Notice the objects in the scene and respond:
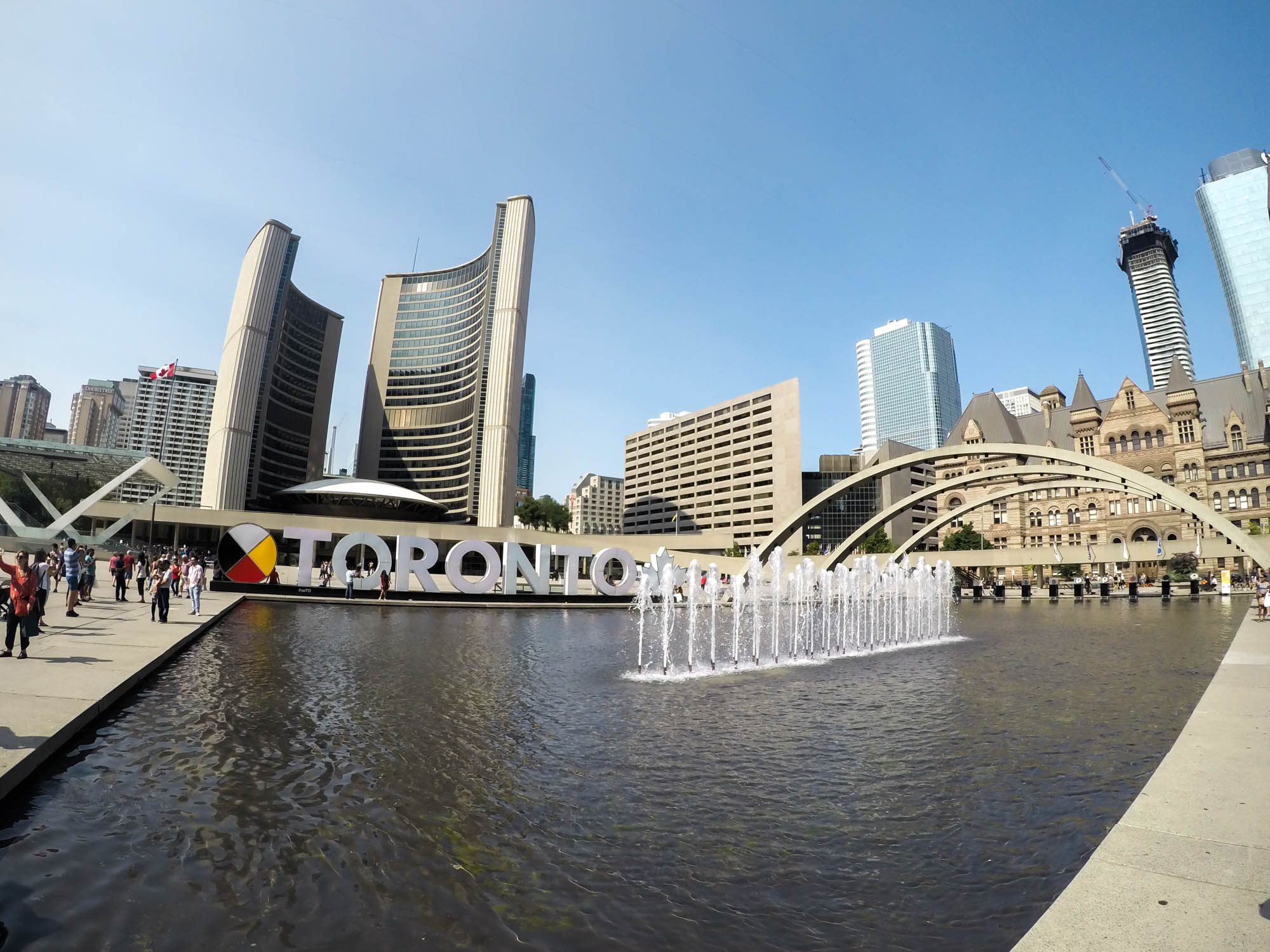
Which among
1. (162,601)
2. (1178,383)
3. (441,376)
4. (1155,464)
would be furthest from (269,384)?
(1178,383)

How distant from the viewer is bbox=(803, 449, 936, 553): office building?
140m

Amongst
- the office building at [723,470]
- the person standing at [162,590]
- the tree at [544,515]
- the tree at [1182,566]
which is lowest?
the person standing at [162,590]

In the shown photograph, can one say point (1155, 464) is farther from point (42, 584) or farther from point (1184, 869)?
point (42, 584)

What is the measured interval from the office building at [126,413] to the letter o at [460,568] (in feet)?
493

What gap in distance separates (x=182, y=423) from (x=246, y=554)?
6695 inches

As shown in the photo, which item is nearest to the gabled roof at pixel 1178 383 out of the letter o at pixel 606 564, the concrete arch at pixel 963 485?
the concrete arch at pixel 963 485

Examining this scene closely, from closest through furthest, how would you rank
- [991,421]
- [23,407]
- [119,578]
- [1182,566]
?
[119,578] → [1182,566] → [991,421] → [23,407]

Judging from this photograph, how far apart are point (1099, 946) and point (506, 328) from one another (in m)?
117

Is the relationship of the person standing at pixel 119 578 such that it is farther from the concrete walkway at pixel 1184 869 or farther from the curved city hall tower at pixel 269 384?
the curved city hall tower at pixel 269 384

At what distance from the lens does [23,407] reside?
138250mm

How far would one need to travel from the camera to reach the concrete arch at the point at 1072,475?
41344mm

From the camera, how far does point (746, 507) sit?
13162 centimetres

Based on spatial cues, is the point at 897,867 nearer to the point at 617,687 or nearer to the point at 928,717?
the point at 928,717

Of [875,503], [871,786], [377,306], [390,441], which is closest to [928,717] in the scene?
[871,786]
